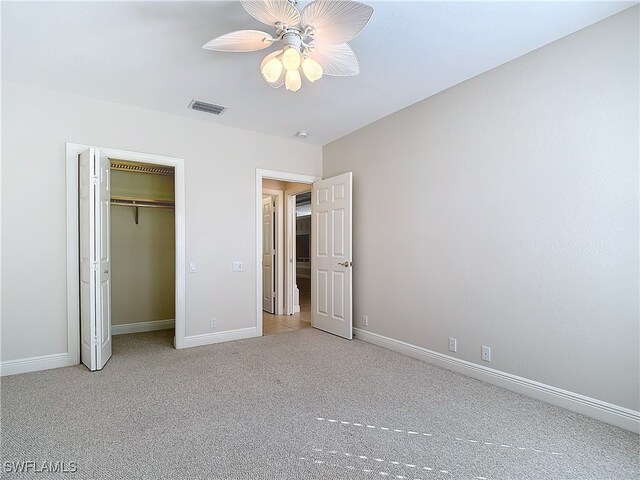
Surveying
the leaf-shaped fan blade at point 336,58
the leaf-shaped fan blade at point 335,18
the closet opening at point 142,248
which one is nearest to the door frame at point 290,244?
the closet opening at point 142,248

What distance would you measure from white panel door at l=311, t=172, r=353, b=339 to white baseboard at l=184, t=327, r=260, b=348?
101 cm

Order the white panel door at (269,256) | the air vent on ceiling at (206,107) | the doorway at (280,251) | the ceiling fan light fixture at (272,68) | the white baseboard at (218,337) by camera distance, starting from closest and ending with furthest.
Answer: the ceiling fan light fixture at (272,68) → the air vent on ceiling at (206,107) → the white baseboard at (218,337) → the doorway at (280,251) → the white panel door at (269,256)

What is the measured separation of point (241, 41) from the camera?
218 centimetres

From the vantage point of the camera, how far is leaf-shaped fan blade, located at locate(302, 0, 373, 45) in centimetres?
184

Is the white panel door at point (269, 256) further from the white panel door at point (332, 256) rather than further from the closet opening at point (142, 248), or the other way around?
the closet opening at point (142, 248)

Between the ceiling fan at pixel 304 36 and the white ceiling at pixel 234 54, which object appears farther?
the white ceiling at pixel 234 54

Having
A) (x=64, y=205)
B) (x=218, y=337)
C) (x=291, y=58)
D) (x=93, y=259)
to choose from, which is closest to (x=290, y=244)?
(x=218, y=337)

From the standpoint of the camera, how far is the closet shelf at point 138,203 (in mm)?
4809

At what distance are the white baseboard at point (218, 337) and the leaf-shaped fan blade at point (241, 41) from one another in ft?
10.5

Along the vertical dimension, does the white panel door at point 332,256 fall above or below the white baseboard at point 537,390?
above

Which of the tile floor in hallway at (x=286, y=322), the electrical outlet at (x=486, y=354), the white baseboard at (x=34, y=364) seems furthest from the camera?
the tile floor in hallway at (x=286, y=322)

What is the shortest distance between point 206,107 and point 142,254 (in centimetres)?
243

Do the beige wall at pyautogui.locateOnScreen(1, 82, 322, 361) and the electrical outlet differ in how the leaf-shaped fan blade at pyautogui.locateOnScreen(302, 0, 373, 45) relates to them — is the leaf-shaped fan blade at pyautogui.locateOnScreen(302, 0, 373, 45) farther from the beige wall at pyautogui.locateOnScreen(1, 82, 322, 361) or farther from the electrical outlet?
the electrical outlet

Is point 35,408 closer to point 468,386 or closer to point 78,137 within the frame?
point 78,137
